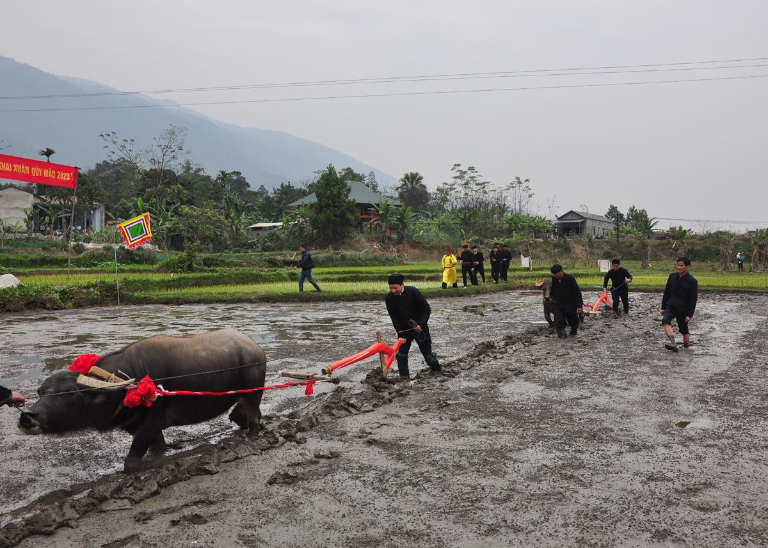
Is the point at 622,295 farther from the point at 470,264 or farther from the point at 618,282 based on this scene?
the point at 470,264

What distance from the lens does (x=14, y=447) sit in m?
5.70

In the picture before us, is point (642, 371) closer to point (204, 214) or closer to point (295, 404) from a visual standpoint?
point (295, 404)

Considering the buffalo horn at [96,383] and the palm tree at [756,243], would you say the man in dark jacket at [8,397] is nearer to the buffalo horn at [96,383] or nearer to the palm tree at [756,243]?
the buffalo horn at [96,383]

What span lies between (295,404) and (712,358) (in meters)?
6.76

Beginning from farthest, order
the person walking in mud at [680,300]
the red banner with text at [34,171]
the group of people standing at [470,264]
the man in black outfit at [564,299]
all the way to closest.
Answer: the group of people standing at [470,264] → the red banner with text at [34,171] → the man in black outfit at [564,299] → the person walking in mud at [680,300]

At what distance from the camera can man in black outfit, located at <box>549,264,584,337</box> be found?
11.9 meters

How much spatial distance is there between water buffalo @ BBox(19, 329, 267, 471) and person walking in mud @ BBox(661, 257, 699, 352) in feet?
24.8

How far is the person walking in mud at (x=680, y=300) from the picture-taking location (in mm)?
10453

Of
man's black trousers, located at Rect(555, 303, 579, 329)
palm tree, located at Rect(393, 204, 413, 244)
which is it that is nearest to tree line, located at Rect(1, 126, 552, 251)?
palm tree, located at Rect(393, 204, 413, 244)

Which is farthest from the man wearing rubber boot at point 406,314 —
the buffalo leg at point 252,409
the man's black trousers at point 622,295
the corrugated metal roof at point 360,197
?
the corrugated metal roof at point 360,197

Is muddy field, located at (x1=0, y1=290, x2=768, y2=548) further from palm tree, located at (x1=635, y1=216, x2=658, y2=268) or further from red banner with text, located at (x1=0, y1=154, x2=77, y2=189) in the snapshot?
palm tree, located at (x1=635, y1=216, x2=658, y2=268)

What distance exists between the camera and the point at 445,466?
5027mm

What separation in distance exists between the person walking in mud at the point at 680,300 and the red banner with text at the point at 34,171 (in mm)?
15954

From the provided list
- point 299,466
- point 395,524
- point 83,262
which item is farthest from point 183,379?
point 83,262
